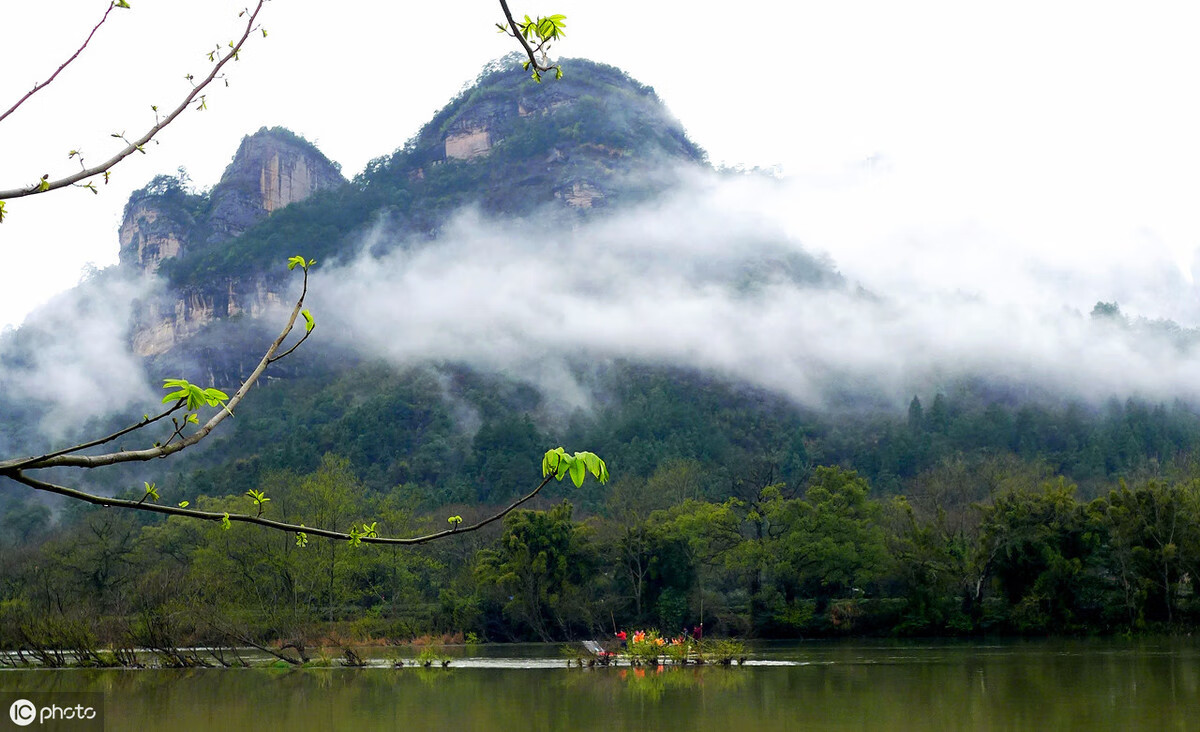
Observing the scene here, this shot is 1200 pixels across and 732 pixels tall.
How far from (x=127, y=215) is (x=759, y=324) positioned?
357 feet

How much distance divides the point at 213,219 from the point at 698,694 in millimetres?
171488

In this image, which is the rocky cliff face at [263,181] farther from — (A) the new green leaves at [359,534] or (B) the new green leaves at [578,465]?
(B) the new green leaves at [578,465]

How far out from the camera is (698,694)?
856 inches

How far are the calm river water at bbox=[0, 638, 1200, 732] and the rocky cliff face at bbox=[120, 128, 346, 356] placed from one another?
5253 inches

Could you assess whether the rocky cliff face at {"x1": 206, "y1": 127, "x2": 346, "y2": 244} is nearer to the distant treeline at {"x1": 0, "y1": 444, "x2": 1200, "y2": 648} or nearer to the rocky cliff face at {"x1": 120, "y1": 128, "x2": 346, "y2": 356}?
the rocky cliff face at {"x1": 120, "y1": 128, "x2": 346, "y2": 356}

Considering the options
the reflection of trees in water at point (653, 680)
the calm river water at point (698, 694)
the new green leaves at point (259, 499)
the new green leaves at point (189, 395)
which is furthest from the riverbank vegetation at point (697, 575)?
the new green leaves at point (189, 395)

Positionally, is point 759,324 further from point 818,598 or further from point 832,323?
point 818,598

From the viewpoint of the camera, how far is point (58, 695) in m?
23.5

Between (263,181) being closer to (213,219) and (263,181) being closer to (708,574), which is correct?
(213,219)

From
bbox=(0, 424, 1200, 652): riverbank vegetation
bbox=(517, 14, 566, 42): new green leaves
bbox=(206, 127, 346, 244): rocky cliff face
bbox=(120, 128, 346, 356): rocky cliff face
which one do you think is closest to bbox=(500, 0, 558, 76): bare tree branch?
bbox=(517, 14, 566, 42): new green leaves

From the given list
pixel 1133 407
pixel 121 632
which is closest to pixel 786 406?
pixel 1133 407

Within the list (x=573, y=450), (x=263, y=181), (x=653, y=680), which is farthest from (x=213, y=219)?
(x=653, y=680)

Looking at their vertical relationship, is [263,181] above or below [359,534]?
above

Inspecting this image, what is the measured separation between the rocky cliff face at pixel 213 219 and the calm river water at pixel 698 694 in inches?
5253
